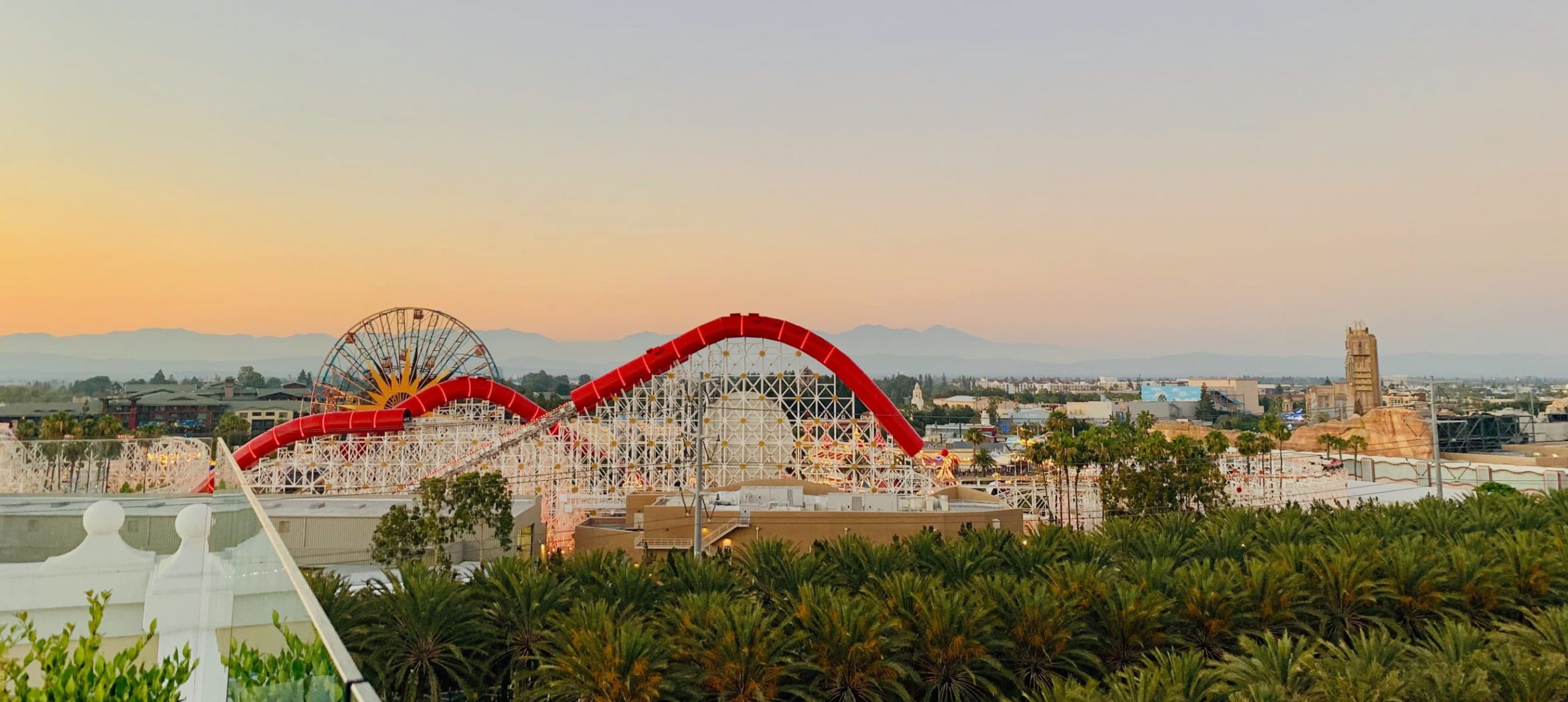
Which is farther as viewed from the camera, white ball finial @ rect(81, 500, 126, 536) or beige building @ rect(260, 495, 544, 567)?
beige building @ rect(260, 495, 544, 567)

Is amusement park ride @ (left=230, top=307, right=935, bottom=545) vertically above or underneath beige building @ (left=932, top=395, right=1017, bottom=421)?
above

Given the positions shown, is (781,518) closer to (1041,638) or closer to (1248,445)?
(1041,638)

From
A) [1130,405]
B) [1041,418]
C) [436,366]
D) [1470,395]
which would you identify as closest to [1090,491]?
[436,366]

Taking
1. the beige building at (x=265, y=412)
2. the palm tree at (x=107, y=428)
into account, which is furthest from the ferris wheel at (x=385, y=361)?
the beige building at (x=265, y=412)

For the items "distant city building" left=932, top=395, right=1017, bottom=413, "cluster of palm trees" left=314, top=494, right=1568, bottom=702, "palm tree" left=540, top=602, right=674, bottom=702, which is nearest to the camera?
"cluster of palm trees" left=314, top=494, right=1568, bottom=702

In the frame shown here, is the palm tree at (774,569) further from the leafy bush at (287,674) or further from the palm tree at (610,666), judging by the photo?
the leafy bush at (287,674)

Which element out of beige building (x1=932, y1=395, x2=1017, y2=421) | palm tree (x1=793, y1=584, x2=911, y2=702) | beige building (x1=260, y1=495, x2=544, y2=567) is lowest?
beige building (x1=932, y1=395, x2=1017, y2=421)

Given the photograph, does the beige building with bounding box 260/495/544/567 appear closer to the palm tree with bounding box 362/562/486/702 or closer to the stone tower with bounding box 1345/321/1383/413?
the palm tree with bounding box 362/562/486/702

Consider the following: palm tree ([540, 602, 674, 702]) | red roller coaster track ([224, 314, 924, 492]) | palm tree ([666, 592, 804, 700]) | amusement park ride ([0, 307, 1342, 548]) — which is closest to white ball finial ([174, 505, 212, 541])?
palm tree ([540, 602, 674, 702])

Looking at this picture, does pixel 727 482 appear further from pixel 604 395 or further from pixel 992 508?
pixel 992 508
